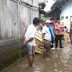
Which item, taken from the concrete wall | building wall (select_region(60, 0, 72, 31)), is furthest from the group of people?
building wall (select_region(60, 0, 72, 31))

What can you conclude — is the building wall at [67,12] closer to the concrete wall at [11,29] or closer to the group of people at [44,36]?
the group of people at [44,36]

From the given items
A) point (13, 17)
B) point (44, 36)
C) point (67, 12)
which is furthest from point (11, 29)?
point (67, 12)

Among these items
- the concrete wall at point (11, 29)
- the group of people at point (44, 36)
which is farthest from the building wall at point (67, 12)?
the concrete wall at point (11, 29)

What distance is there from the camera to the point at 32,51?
294 inches

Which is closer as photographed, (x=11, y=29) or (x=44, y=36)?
(x=11, y=29)

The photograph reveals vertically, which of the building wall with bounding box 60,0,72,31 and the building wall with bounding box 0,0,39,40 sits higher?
the building wall with bounding box 60,0,72,31

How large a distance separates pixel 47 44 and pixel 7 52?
9.27ft

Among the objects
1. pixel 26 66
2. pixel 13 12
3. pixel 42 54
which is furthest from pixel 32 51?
pixel 42 54

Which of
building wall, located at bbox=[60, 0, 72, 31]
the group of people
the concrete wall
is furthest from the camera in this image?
building wall, located at bbox=[60, 0, 72, 31]

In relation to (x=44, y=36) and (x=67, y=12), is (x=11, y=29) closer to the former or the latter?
(x=44, y=36)

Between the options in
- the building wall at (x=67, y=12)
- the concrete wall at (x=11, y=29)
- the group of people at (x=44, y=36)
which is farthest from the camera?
the building wall at (x=67, y=12)

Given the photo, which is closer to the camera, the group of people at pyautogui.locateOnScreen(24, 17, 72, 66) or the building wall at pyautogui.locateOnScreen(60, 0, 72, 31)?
the group of people at pyautogui.locateOnScreen(24, 17, 72, 66)

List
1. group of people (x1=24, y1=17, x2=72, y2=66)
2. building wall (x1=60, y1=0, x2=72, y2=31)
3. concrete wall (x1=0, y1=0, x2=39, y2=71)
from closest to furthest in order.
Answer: concrete wall (x1=0, y1=0, x2=39, y2=71) → group of people (x1=24, y1=17, x2=72, y2=66) → building wall (x1=60, y1=0, x2=72, y2=31)

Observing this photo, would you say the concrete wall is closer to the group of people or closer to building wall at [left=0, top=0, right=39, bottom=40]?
building wall at [left=0, top=0, right=39, bottom=40]
